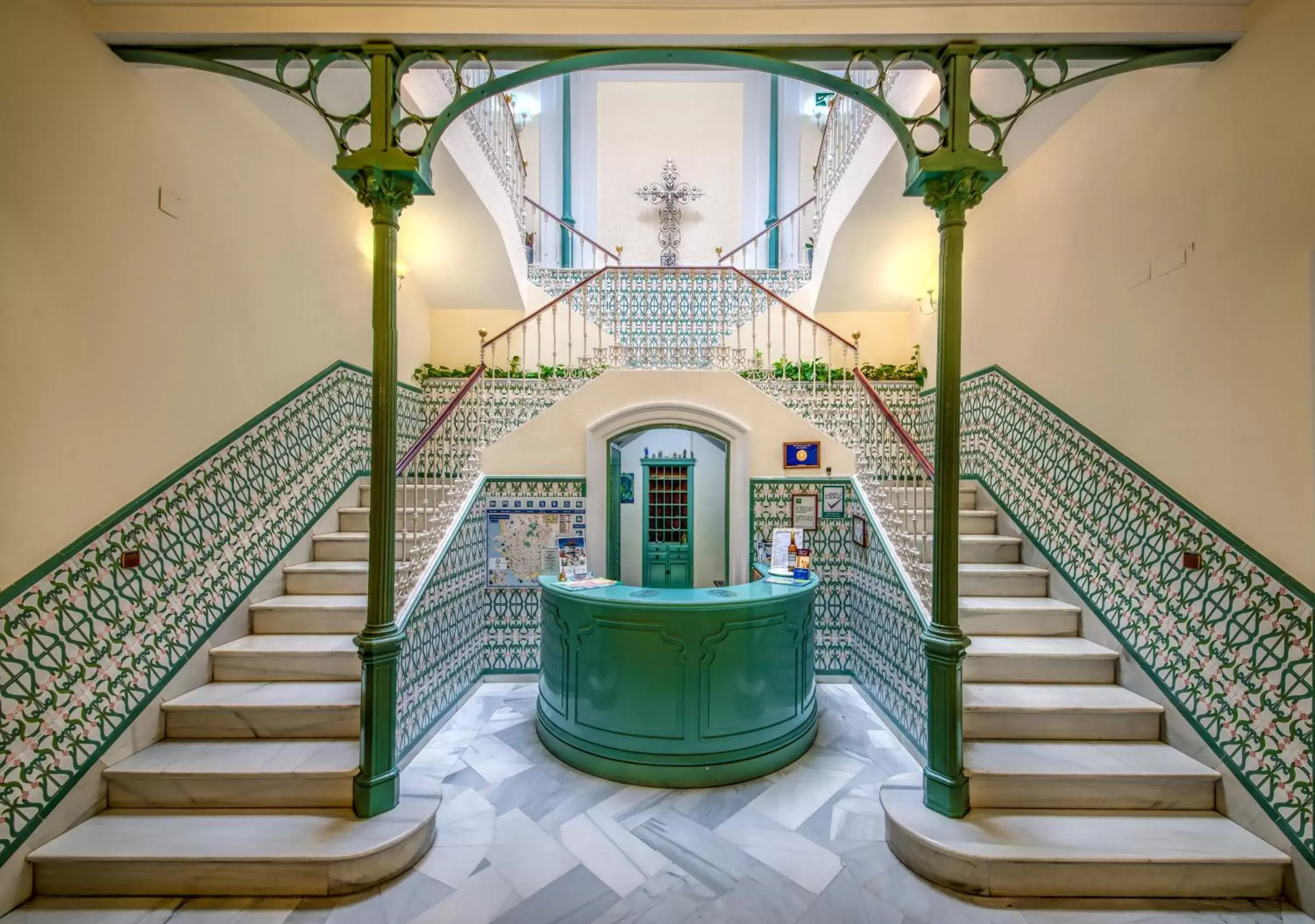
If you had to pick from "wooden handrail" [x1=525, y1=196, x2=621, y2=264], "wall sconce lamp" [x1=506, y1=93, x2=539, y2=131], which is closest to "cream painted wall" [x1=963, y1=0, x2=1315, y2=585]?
"wooden handrail" [x1=525, y1=196, x2=621, y2=264]

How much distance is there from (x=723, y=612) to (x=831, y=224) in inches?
200

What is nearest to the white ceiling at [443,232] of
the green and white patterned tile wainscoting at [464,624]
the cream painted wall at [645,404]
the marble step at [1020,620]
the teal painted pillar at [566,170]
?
the cream painted wall at [645,404]

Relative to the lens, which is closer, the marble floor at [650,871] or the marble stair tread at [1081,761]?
the marble floor at [650,871]

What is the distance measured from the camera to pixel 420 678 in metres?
3.75

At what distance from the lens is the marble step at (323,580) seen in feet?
13.1

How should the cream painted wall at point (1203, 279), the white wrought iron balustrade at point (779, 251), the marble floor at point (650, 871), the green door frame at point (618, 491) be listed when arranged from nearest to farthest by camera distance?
the marble floor at point (650, 871) < the cream painted wall at point (1203, 279) < the green door frame at point (618, 491) < the white wrought iron balustrade at point (779, 251)

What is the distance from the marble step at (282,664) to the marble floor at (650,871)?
0.77 m

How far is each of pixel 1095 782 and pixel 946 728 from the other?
78cm

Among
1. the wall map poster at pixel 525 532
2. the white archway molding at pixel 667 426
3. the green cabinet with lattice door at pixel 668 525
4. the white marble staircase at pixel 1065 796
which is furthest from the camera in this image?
the green cabinet with lattice door at pixel 668 525

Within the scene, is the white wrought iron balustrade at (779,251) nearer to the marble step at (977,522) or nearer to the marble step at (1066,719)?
the marble step at (977,522)

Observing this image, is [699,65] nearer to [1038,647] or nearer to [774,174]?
[1038,647]

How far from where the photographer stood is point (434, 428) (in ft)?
14.3

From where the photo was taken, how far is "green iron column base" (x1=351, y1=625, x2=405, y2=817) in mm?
2719

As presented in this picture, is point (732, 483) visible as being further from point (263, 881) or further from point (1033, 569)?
point (263, 881)
